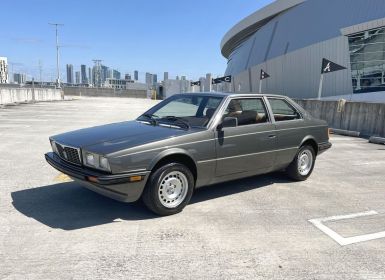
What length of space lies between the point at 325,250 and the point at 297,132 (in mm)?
2891

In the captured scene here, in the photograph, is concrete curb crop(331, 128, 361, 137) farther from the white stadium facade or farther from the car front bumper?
the car front bumper

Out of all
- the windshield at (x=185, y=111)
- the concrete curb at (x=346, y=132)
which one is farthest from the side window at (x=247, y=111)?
the concrete curb at (x=346, y=132)

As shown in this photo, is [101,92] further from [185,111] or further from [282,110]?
[185,111]

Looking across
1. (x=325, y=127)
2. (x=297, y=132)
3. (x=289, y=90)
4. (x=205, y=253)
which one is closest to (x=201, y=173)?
(x=205, y=253)

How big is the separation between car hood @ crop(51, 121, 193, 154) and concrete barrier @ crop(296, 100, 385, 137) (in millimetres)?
9576

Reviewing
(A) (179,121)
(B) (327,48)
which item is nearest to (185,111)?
(A) (179,121)

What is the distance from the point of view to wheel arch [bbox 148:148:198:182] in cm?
457

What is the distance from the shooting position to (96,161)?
443 cm

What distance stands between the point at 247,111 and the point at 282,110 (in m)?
1.01

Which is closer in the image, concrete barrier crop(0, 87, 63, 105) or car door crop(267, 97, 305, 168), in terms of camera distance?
car door crop(267, 97, 305, 168)

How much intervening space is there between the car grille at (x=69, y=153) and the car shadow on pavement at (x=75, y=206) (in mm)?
665

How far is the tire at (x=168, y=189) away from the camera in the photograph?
15.1 feet

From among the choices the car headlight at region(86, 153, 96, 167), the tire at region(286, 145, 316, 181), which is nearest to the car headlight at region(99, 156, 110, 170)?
the car headlight at region(86, 153, 96, 167)

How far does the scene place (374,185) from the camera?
669 centimetres
